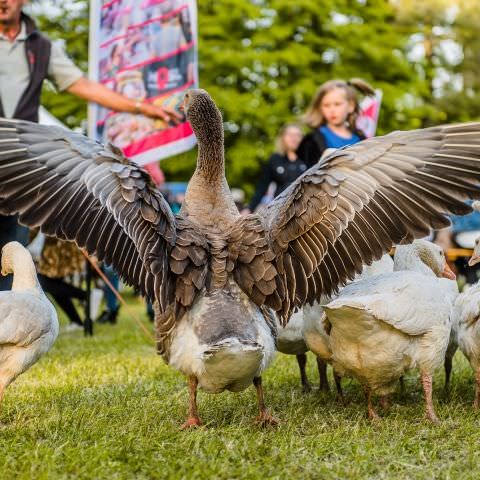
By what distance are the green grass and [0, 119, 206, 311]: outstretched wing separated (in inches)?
35.4

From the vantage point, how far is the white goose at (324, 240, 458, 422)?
4.64 metres

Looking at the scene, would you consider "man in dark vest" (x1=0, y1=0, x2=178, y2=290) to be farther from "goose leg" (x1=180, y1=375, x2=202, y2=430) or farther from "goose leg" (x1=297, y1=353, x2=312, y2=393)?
"goose leg" (x1=297, y1=353, x2=312, y2=393)

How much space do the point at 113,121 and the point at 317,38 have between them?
772 inches

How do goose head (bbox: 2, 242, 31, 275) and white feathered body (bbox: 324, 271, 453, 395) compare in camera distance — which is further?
goose head (bbox: 2, 242, 31, 275)

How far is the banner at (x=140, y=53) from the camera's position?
9039 mm

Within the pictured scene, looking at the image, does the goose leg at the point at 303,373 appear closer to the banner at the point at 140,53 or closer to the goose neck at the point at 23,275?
the goose neck at the point at 23,275

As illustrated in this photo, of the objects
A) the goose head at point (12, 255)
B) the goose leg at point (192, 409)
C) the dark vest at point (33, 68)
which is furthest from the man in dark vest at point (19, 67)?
the goose leg at point (192, 409)

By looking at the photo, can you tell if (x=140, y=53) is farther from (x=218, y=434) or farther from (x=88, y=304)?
(x=218, y=434)

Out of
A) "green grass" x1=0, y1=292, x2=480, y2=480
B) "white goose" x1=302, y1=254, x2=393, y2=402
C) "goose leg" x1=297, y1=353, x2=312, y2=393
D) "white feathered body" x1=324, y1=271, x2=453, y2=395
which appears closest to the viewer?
"green grass" x1=0, y1=292, x2=480, y2=480

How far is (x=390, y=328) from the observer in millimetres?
4754

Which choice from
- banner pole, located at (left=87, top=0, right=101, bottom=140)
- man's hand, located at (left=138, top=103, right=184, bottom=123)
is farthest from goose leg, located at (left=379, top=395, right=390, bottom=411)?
banner pole, located at (left=87, top=0, right=101, bottom=140)

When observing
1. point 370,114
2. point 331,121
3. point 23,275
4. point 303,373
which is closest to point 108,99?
point 331,121

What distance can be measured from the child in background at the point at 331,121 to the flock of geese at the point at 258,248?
138 inches

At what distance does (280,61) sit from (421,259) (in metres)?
21.4
